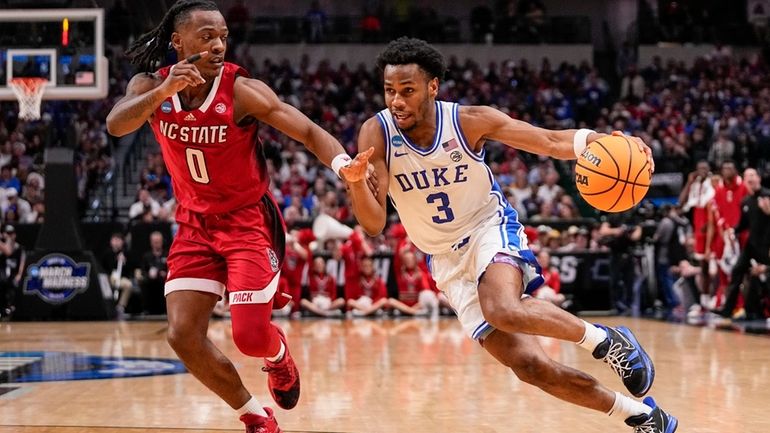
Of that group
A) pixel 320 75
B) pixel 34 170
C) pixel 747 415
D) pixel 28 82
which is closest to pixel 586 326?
pixel 747 415

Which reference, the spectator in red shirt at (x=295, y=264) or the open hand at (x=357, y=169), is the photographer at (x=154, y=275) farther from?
the open hand at (x=357, y=169)

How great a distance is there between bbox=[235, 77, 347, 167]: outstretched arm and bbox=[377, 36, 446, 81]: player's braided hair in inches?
19.3

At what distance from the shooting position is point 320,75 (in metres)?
25.7

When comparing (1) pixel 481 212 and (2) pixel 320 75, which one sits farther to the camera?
(2) pixel 320 75

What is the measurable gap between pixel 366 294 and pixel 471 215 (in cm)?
1056

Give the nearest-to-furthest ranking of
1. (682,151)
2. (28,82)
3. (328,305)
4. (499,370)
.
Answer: (499,370) → (28,82) → (328,305) → (682,151)

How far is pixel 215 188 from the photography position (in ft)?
17.8

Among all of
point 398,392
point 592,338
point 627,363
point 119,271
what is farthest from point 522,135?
point 119,271

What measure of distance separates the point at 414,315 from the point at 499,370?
708 cm

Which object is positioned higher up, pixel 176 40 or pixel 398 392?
pixel 176 40

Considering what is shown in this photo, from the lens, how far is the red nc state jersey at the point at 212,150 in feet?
17.4

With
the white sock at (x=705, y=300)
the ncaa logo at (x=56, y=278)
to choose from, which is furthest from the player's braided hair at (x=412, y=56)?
the white sock at (x=705, y=300)

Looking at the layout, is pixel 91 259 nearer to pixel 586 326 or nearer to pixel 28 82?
pixel 28 82

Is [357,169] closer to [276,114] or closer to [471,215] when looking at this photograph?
[276,114]
